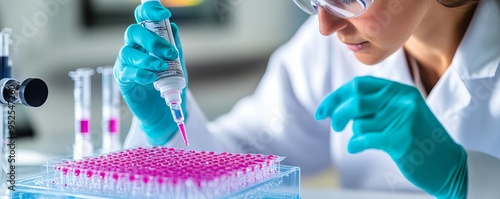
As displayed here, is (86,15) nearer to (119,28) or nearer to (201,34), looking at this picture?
(119,28)

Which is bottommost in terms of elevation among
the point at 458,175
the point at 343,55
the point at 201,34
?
the point at 458,175

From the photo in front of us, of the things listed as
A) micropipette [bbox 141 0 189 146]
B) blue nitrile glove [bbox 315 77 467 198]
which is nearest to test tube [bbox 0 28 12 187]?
micropipette [bbox 141 0 189 146]

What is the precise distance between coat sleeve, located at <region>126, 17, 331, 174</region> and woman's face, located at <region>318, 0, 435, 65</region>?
545 millimetres

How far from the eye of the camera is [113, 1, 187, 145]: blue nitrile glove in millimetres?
1358

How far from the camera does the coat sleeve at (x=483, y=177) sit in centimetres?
146

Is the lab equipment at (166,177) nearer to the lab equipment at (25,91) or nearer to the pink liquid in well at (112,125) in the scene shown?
the lab equipment at (25,91)

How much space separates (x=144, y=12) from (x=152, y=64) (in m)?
0.15

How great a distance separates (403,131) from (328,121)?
2.55 ft

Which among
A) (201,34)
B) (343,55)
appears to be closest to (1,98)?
(343,55)

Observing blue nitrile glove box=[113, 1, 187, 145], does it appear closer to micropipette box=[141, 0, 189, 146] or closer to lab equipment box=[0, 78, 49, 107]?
micropipette box=[141, 0, 189, 146]

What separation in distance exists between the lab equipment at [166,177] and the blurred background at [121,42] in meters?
2.56

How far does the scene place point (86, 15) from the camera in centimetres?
432

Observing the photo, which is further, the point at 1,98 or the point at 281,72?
the point at 281,72

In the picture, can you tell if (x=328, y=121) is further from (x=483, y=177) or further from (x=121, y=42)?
(x=121, y=42)
